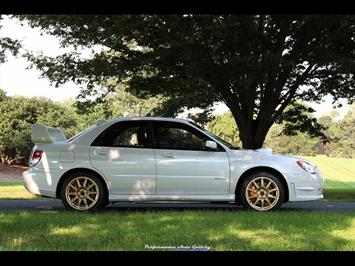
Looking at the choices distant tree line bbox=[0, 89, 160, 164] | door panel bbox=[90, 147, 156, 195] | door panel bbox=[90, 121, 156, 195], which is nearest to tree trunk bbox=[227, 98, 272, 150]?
door panel bbox=[90, 121, 156, 195]

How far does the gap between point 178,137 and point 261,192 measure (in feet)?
5.71

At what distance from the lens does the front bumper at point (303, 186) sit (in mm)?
9156

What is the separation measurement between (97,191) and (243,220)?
2.73 m

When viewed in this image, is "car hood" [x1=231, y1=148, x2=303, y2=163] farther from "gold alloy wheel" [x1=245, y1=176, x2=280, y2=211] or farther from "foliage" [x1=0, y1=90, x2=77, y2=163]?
"foliage" [x1=0, y1=90, x2=77, y2=163]

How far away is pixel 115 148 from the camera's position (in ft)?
30.4

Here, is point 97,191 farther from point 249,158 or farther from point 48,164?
point 249,158

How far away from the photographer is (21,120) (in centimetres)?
3481

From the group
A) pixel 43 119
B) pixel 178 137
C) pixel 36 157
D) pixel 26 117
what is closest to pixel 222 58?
pixel 178 137

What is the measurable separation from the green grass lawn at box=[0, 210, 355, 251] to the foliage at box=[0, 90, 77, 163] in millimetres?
26009

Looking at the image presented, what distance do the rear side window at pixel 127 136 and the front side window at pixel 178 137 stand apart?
18 cm

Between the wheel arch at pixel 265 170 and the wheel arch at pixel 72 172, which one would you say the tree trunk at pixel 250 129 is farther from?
the wheel arch at pixel 72 172

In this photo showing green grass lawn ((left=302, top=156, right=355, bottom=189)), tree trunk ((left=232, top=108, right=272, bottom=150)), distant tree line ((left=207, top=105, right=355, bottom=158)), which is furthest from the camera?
green grass lawn ((left=302, top=156, right=355, bottom=189))

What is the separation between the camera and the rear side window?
30.6 feet
